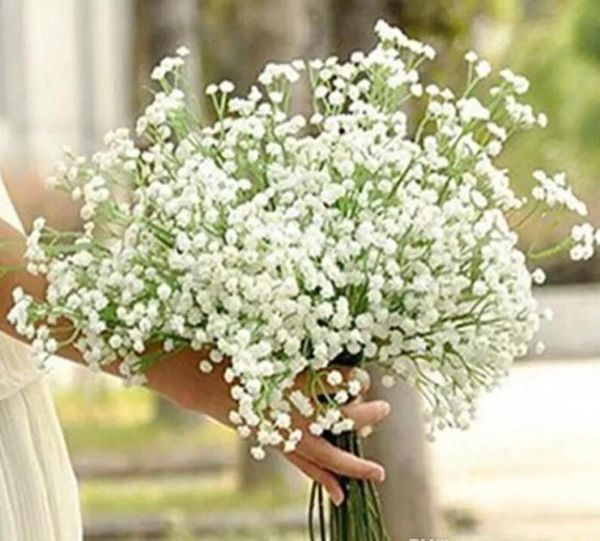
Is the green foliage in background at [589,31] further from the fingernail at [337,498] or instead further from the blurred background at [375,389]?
the fingernail at [337,498]

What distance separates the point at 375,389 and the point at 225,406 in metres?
2.15

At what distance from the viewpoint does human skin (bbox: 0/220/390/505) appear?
1785 millimetres

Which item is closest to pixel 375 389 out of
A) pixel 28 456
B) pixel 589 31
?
pixel 28 456

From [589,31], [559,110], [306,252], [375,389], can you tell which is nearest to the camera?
[306,252]

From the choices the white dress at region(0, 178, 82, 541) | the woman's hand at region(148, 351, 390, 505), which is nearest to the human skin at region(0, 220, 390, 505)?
the woman's hand at region(148, 351, 390, 505)

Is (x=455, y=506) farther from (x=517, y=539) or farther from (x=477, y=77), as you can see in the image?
(x=477, y=77)

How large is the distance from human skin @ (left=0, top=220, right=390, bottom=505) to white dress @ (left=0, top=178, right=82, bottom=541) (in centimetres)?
12

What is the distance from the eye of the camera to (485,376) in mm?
1781

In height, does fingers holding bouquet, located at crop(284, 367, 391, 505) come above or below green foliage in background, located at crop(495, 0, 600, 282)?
below

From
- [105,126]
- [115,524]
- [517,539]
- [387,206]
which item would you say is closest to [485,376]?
[387,206]

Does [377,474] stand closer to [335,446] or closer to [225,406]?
[335,446]

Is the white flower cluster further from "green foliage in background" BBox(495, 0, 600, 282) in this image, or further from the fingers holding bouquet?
"green foliage in background" BBox(495, 0, 600, 282)

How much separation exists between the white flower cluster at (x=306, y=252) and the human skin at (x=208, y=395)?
21 millimetres

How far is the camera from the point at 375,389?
3932mm
